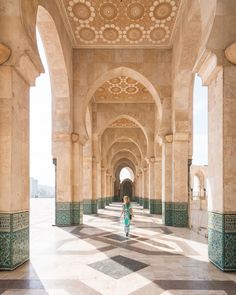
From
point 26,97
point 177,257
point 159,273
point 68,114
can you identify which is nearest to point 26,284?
point 159,273

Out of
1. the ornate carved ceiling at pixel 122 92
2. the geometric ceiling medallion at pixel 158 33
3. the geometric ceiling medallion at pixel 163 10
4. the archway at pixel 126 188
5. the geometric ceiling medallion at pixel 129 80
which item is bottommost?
the archway at pixel 126 188

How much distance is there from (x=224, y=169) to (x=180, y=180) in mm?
4904

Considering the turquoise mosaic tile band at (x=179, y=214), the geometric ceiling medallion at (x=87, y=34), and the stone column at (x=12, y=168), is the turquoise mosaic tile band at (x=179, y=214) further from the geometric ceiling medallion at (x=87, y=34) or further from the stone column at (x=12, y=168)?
the geometric ceiling medallion at (x=87, y=34)

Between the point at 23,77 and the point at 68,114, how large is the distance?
4.39 meters

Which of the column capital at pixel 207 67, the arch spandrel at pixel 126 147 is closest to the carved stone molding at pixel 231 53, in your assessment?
the column capital at pixel 207 67

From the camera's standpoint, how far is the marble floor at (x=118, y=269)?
12.0 feet

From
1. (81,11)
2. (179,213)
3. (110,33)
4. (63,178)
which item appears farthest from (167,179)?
(81,11)

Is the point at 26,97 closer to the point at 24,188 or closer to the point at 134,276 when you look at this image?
the point at 24,188

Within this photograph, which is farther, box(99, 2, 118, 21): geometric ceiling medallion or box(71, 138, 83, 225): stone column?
box(71, 138, 83, 225): stone column

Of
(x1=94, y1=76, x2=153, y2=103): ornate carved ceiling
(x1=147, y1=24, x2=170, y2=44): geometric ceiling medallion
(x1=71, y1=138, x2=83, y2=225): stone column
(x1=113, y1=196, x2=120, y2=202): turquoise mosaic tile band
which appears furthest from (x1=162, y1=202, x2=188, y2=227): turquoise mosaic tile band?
(x1=113, y1=196, x2=120, y2=202): turquoise mosaic tile band

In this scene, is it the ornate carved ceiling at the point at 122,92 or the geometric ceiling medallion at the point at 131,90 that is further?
the geometric ceiling medallion at the point at 131,90

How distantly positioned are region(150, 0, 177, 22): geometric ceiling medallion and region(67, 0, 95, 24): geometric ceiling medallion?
1775 millimetres

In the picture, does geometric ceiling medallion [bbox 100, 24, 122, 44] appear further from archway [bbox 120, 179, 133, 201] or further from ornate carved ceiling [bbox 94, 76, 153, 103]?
archway [bbox 120, 179, 133, 201]

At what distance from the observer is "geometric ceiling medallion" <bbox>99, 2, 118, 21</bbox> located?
7926mm
